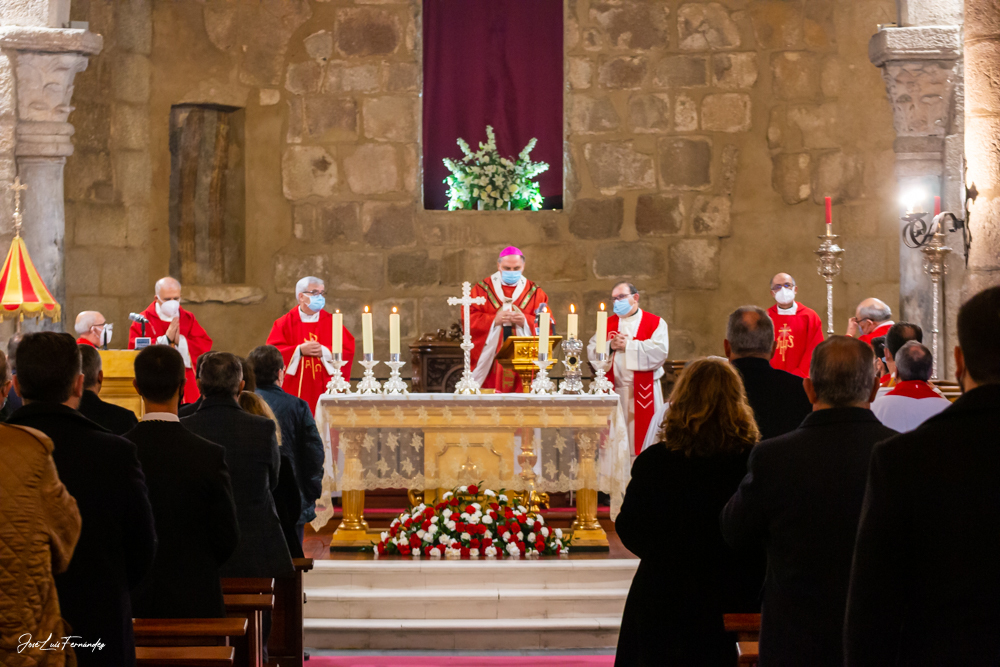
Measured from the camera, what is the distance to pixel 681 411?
3.15 m

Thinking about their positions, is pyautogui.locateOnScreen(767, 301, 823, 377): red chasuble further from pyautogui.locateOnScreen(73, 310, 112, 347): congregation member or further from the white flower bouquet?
pyautogui.locateOnScreen(73, 310, 112, 347): congregation member

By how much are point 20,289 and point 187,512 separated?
179 inches

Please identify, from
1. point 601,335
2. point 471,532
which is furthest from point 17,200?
point 601,335

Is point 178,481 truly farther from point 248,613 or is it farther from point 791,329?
point 791,329

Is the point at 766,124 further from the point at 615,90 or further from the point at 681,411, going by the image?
the point at 681,411

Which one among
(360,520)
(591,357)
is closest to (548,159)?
(591,357)

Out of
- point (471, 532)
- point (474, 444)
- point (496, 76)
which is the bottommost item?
point (471, 532)

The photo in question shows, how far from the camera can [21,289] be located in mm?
7262

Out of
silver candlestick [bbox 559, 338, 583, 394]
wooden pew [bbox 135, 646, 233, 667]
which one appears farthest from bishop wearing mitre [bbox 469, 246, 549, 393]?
wooden pew [bbox 135, 646, 233, 667]

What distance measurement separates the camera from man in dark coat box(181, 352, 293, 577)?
3967 millimetres

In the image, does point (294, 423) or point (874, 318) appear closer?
point (294, 423)

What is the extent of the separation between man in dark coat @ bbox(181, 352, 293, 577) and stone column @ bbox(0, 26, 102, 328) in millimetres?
4745

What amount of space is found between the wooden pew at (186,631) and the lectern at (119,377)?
3533 millimetres

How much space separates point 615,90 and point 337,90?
249 cm
